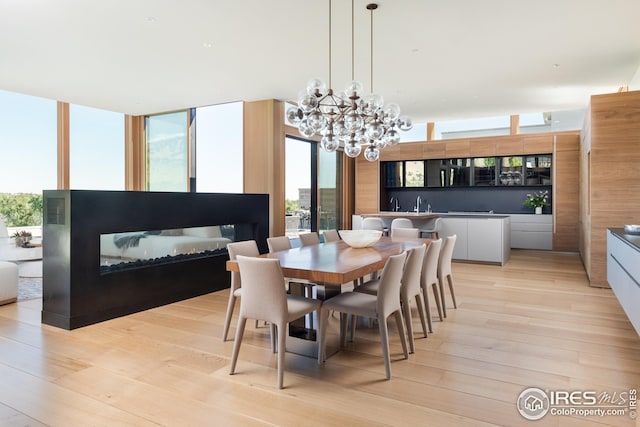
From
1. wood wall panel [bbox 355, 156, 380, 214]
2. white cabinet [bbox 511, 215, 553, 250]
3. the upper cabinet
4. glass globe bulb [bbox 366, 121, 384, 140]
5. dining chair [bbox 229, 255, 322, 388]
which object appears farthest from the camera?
wood wall panel [bbox 355, 156, 380, 214]

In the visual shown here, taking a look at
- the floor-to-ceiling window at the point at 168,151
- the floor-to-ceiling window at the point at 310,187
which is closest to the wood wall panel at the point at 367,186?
the floor-to-ceiling window at the point at 310,187

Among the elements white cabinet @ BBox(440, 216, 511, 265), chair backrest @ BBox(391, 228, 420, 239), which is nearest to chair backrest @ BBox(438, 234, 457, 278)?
chair backrest @ BBox(391, 228, 420, 239)

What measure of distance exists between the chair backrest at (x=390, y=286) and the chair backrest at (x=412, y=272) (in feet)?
0.70

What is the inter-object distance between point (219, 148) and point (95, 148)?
2387 millimetres

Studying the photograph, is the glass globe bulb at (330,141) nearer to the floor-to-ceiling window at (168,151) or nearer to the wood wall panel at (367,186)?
the floor-to-ceiling window at (168,151)

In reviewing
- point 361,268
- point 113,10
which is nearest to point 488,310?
point 361,268

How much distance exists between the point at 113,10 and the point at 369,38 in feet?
8.52

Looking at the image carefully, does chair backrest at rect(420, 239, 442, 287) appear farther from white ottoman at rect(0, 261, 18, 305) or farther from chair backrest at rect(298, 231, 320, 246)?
white ottoman at rect(0, 261, 18, 305)

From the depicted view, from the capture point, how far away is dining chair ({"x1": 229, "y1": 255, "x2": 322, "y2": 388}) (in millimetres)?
2494

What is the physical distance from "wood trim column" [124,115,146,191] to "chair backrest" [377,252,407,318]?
6998 millimetres

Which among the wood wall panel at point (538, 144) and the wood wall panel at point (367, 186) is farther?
the wood wall panel at point (367, 186)

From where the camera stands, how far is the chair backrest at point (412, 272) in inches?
120

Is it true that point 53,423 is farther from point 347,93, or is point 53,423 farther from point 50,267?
point 347,93

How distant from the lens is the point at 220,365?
2822 millimetres
